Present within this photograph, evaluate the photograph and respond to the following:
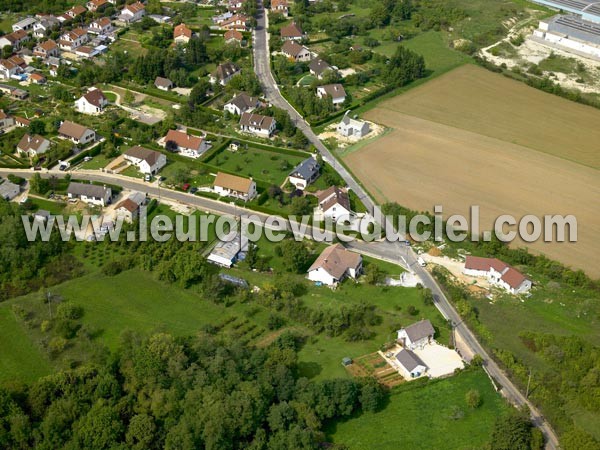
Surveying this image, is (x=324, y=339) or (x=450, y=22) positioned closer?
(x=324, y=339)

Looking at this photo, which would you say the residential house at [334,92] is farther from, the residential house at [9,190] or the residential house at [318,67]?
the residential house at [9,190]

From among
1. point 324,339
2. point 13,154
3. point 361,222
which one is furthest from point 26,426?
point 13,154

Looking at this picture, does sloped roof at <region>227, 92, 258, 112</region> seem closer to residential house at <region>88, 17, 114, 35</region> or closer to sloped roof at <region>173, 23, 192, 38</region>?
sloped roof at <region>173, 23, 192, 38</region>

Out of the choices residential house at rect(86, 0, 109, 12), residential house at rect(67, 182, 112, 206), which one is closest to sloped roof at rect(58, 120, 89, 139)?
residential house at rect(67, 182, 112, 206)

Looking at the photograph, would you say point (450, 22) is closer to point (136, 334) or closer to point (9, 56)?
point (9, 56)

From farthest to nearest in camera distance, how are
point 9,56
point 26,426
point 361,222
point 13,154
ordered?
point 9,56
point 13,154
point 361,222
point 26,426

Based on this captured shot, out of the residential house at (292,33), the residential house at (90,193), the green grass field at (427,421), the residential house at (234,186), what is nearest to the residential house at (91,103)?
the residential house at (90,193)

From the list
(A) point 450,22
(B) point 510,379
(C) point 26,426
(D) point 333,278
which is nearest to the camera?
(C) point 26,426
